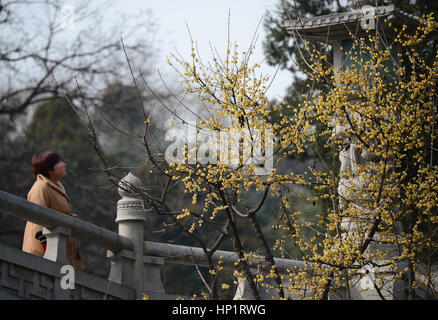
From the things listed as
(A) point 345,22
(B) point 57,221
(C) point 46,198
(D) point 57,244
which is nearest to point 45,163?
(C) point 46,198

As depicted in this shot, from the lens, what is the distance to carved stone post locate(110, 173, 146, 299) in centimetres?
606

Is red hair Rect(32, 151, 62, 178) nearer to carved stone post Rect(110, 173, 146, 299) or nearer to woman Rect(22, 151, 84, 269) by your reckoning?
woman Rect(22, 151, 84, 269)

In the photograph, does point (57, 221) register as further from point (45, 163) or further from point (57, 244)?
point (45, 163)

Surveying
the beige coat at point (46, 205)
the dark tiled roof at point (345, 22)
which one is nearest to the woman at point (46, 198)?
the beige coat at point (46, 205)

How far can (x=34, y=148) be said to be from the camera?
1725 centimetres

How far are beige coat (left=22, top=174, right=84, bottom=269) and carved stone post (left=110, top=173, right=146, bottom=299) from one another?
17.1 inches

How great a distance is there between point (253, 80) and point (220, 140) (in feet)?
1.78

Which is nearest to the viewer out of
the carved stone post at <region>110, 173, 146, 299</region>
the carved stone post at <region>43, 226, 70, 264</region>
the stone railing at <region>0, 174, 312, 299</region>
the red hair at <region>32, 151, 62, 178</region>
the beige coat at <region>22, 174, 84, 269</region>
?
the stone railing at <region>0, 174, 312, 299</region>

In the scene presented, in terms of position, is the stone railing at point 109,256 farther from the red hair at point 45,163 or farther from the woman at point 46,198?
the red hair at point 45,163

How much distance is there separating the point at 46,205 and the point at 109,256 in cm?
75

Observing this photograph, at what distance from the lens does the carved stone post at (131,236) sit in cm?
606

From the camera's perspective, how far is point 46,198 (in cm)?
577

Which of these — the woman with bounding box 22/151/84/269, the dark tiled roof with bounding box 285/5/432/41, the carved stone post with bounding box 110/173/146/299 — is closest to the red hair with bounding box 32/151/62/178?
the woman with bounding box 22/151/84/269
